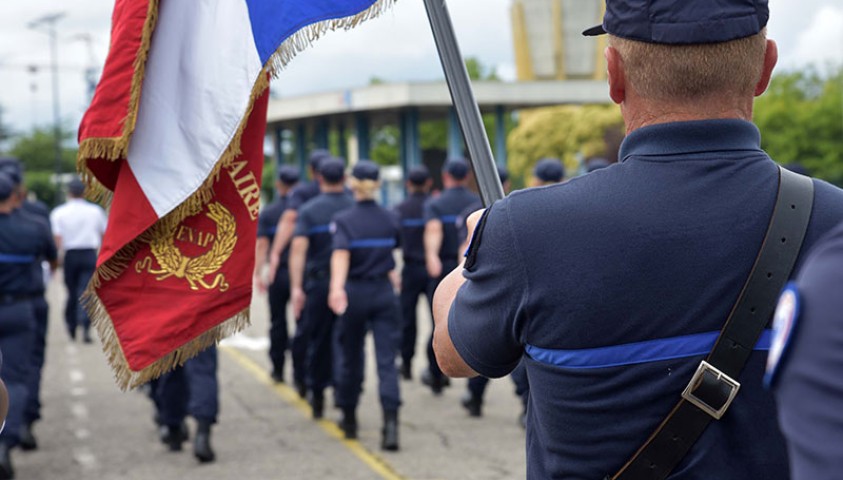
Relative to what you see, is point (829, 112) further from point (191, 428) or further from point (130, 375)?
point (130, 375)

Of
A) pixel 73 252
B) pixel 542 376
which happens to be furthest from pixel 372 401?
pixel 542 376

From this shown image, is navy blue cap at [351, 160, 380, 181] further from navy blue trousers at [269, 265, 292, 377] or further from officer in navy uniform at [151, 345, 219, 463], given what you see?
navy blue trousers at [269, 265, 292, 377]

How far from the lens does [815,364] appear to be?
1.24 meters

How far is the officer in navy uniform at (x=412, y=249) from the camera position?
11.9 meters

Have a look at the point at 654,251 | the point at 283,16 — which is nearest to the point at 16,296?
the point at 283,16

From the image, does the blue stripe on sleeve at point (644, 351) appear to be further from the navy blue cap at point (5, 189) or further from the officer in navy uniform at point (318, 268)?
the officer in navy uniform at point (318, 268)

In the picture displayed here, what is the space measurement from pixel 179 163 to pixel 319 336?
249 inches

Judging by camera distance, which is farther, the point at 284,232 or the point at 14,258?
the point at 284,232

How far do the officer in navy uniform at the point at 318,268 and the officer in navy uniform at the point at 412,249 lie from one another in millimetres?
1847

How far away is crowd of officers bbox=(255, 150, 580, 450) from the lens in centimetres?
891

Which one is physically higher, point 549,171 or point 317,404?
point 549,171

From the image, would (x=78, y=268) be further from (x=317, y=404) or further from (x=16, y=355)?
(x=16, y=355)

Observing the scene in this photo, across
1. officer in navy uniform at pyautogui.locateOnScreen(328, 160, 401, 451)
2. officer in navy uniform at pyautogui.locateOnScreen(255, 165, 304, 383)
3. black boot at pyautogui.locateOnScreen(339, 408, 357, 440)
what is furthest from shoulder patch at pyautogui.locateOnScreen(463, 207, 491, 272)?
officer in navy uniform at pyautogui.locateOnScreen(255, 165, 304, 383)

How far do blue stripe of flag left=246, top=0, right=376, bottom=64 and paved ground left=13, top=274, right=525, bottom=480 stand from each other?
4.53 meters
